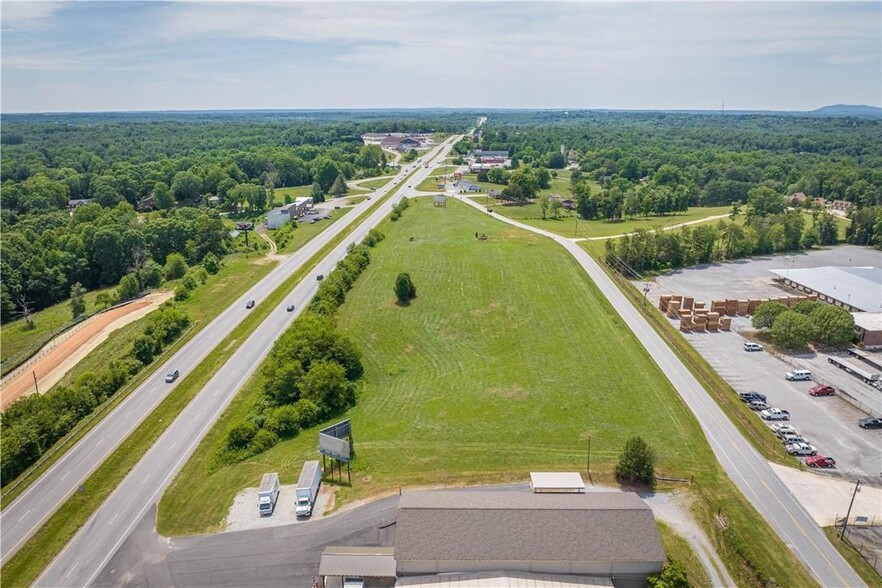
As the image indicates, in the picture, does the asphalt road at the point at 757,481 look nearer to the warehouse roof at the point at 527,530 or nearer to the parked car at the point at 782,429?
the parked car at the point at 782,429

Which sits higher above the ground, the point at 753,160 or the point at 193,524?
the point at 753,160

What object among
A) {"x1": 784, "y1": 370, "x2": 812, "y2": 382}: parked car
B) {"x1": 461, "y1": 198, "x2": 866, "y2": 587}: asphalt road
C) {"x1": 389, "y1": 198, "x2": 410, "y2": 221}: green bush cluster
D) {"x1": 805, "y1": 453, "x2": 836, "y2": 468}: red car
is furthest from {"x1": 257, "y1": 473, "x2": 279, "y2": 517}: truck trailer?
{"x1": 389, "y1": 198, "x2": 410, "y2": 221}: green bush cluster

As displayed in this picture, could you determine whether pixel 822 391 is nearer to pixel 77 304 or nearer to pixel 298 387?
pixel 298 387

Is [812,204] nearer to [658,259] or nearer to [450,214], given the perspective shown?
[658,259]

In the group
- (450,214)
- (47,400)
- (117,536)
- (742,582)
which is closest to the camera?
(742,582)

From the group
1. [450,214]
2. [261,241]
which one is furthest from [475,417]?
[450,214]

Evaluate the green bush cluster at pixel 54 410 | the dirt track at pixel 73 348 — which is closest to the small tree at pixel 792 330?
the green bush cluster at pixel 54 410

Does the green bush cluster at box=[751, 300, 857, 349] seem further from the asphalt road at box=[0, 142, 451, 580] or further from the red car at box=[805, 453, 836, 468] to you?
the asphalt road at box=[0, 142, 451, 580]

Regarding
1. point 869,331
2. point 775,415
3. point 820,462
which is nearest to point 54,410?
point 820,462
